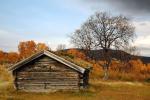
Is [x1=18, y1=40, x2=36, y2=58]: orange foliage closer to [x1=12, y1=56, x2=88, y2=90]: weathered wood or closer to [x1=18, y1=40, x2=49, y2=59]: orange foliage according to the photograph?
[x1=18, y1=40, x2=49, y2=59]: orange foliage

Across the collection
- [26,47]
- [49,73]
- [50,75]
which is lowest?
[50,75]

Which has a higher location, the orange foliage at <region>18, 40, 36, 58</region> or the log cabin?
the orange foliage at <region>18, 40, 36, 58</region>

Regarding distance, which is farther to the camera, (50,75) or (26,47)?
(26,47)

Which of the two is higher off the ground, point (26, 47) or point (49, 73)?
point (26, 47)

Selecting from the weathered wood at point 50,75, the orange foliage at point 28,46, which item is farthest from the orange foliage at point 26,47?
the weathered wood at point 50,75

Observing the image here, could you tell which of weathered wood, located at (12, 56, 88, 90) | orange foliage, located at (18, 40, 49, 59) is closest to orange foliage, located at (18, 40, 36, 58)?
orange foliage, located at (18, 40, 49, 59)

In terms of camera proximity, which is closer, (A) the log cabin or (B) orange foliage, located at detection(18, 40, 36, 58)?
(A) the log cabin

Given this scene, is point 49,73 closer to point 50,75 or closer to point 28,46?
point 50,75

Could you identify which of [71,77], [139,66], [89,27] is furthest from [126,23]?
[139,66]

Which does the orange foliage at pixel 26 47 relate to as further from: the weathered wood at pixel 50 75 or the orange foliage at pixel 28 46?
the weathered wood at pixel 50 75

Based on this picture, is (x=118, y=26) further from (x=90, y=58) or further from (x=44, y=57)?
(x=44, y=57)

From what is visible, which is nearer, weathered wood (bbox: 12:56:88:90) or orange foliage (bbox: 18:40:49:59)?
weathered wood (bbox: 12:56:88:90)

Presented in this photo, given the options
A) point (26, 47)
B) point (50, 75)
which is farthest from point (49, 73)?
point (26, 47)

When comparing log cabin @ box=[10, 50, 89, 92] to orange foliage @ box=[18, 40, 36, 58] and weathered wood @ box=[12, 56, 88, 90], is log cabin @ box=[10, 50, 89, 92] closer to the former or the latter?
weathered wood @ box=[12, 56, 88, 90]
